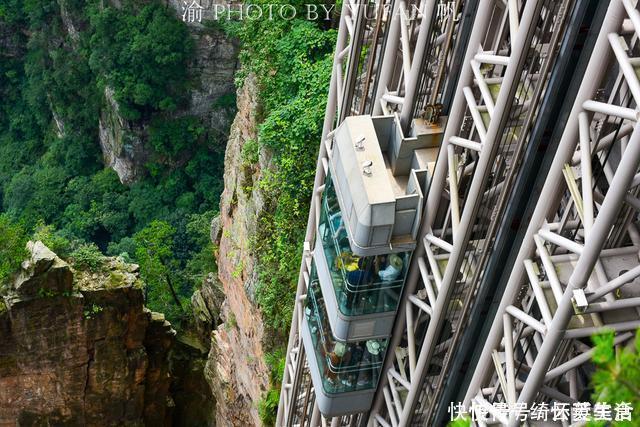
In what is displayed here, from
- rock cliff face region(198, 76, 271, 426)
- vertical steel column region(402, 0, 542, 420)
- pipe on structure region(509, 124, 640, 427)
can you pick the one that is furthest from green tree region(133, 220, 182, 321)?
pipe on structure region(509, 124, 640, 427)

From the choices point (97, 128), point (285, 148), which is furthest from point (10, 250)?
point (97, 128)

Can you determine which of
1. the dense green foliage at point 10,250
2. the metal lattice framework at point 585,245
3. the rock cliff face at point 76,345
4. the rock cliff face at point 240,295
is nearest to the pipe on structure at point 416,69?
the metal lattice framework at point 585,245

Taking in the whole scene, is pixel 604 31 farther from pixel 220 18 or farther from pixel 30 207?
pixel 30 207

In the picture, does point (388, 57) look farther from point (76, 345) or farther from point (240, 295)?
point (76, 345)

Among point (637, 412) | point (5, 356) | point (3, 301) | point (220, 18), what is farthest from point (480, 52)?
point (220, 18)

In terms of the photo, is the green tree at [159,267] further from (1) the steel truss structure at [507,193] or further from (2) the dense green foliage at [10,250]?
(1) the steel truss structure at [507,193]

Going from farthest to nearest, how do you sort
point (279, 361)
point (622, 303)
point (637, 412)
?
1. point (279, 361)
2. point (622, 303)
3. point (637, 412)
